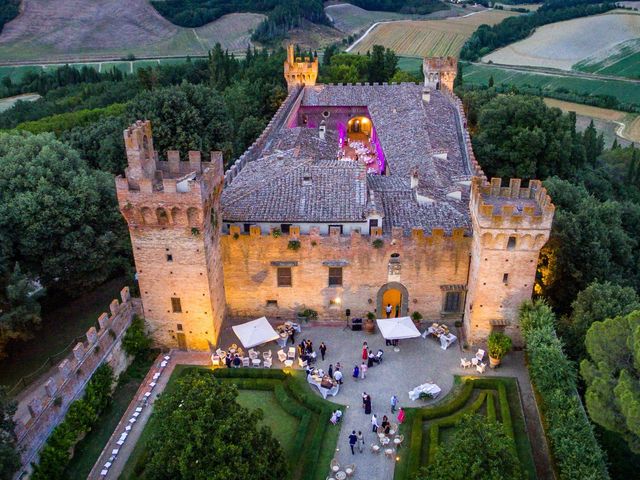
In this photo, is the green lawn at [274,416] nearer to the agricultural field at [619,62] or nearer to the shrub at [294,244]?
the shrub at [294,244]

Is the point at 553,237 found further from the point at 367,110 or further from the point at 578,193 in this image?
the point at 367,110

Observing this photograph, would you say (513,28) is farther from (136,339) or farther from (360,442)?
(360,442)

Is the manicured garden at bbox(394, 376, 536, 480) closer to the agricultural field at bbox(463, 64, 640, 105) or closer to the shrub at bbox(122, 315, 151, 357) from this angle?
the shrub at bbox(122, 315, 151, 357)

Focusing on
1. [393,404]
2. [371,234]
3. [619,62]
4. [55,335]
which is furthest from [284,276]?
[619,62]

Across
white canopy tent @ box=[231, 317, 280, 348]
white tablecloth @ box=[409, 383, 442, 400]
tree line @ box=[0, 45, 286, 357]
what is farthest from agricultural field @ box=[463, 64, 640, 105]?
white tablecloth @ box=[409, 383, 442, 400]

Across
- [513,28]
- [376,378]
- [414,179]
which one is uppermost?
[414,179]

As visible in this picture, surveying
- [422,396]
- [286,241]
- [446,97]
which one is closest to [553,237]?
[422,396]
